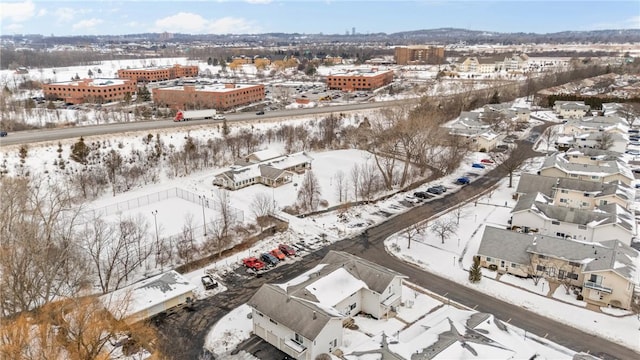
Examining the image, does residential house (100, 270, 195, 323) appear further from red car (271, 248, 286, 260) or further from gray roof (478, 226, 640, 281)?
gray roof (478, 226, 640, 281)

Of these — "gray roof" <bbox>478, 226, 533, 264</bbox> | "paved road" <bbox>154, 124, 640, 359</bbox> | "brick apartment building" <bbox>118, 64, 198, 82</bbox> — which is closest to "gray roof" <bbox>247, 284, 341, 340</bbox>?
"paved road" <bbox>154, 124, 640, 359</bbox>

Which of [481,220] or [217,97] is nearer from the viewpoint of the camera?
[481,220]

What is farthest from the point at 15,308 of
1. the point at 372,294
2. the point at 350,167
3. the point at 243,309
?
the point at 350,167

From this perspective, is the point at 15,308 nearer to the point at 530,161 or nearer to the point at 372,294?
the point at 372,294

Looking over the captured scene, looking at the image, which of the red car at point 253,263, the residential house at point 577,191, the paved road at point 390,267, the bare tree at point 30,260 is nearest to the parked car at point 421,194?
the residential house at point 577,191

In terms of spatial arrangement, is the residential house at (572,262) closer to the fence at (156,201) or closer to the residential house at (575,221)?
the residential house at (575,221)
